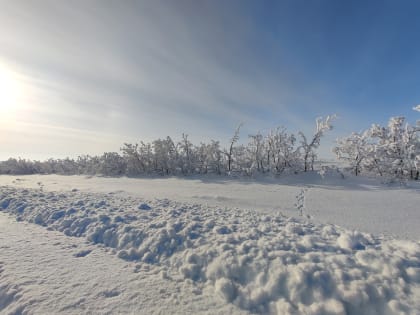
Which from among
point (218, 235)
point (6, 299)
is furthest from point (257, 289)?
point (6, 299)

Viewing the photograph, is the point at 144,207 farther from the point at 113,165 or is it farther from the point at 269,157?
the point at 113,165

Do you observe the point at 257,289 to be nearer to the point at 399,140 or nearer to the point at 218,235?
the point at 218,235

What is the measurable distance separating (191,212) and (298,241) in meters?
3.02

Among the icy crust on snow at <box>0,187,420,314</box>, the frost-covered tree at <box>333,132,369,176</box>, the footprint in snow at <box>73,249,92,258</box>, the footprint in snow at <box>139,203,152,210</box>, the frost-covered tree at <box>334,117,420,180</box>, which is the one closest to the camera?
the icy crust on snow at <box>0,187,420,314</box>

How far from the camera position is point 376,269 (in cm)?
294

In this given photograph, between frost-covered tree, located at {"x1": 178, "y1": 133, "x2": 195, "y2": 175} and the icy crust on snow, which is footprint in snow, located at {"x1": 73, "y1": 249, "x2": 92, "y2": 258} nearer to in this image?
the icy crust on snow

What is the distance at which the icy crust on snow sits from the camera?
8.47 feet

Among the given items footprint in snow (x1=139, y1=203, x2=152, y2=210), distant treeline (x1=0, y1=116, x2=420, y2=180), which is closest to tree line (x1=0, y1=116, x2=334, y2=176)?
distant treeline (x1=0, y1=116, x2=420, y2=180)

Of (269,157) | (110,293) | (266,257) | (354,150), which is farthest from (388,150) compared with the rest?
(110,293)

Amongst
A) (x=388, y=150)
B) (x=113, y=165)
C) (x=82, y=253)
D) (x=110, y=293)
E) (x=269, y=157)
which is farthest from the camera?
(x=113, y=165)

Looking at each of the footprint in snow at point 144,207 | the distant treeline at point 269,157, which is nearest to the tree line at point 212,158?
the distant treeline at point 269,157

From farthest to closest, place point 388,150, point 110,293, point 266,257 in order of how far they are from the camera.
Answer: point 388,150 → point 266,257 → point 110,293

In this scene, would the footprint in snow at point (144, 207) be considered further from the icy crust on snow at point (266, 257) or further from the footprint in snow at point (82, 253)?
the footprint in snow at point (82, 253)

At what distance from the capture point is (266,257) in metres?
3.37
